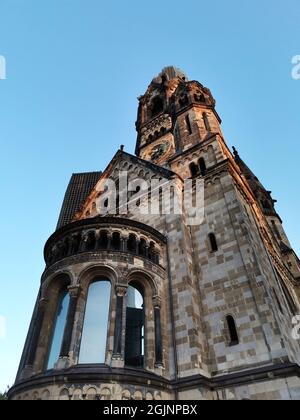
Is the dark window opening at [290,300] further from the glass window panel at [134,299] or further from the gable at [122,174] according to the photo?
the glass window panel at [134,299]

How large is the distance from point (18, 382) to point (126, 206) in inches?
520

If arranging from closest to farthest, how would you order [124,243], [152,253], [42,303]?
[42,303] < [124,243] < [152,253]

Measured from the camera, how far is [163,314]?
15.5 m

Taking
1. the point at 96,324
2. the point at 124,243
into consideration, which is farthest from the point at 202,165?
the point at 96,324

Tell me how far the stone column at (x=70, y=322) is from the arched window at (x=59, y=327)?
29.4 inches

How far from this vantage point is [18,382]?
42.5ft

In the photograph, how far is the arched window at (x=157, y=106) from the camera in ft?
143

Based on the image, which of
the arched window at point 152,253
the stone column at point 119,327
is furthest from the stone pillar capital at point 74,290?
the arched window at point 152,253

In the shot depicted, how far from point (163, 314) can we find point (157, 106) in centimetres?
3536

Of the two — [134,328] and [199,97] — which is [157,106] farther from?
[134,328]

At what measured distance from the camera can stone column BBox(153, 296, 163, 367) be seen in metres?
13.8

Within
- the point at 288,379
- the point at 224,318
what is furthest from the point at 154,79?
the point at 288,379

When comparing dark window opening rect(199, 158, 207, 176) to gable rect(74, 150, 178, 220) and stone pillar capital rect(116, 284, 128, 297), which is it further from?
stone pillar capital rect(116, 284, 128, 297)
